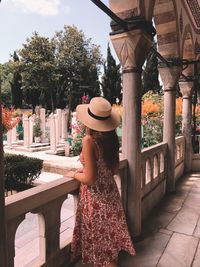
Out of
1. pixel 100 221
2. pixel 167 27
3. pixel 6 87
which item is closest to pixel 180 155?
pixel 167 27

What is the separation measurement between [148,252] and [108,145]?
5.32ft

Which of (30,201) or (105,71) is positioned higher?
(105,71)

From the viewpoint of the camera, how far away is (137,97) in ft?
9.91

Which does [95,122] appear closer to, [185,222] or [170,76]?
[185,222]

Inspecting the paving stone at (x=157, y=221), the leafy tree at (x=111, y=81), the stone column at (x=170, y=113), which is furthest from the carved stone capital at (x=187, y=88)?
the leafy tree at (x=111, y=81)

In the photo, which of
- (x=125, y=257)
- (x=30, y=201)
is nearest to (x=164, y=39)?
(x=125, y=257)

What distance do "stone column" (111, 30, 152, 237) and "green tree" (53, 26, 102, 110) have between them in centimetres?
2300

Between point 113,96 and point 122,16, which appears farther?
point 113,96

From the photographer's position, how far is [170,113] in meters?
4.98

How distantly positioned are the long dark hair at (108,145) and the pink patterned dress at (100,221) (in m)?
0.04

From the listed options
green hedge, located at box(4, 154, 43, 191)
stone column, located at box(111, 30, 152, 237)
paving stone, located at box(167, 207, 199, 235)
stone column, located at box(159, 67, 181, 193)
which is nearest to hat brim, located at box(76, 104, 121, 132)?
stone column, located at box(111, 30, 152, 237)

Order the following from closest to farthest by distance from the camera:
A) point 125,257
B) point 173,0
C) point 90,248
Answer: point 90,248 → point 125,257 → point 173,0

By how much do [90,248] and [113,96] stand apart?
2934 centimetres

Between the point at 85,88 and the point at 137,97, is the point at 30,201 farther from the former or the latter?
the point at 85,88
